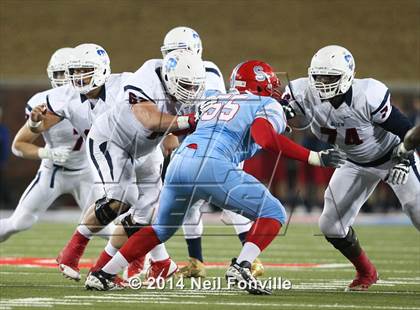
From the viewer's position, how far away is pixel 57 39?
63.3ft

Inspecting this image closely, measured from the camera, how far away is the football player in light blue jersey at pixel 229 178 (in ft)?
20.1

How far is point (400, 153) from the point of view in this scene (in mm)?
6828

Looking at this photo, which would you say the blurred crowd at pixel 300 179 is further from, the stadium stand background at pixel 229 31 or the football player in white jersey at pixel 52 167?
the football player in white jersey at pixel 52 167

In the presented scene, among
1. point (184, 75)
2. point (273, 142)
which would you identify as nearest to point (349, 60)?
point (184, 75)

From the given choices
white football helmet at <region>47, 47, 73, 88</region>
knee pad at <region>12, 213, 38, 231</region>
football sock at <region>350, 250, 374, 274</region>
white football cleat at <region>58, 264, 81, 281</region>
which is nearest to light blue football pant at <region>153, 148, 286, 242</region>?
white football cleat at <region>58, 264, 81, 281</region>

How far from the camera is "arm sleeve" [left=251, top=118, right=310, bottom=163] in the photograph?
6.05 m

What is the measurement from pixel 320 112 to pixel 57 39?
12.8 m

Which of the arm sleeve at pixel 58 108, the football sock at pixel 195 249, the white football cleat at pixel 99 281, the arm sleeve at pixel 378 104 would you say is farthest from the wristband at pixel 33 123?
the arm sleeve at pixel 378 104

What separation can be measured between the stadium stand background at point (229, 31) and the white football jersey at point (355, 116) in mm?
11396

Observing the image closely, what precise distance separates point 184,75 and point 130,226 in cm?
117

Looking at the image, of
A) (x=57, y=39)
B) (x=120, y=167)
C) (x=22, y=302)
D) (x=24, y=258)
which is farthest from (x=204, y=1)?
(x=22, y=302)

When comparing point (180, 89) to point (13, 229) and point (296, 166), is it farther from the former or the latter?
point (296, 166)

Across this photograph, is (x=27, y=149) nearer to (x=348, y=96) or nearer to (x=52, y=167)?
(x=52, y=167)

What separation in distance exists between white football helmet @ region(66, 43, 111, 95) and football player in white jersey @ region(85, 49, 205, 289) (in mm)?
307
